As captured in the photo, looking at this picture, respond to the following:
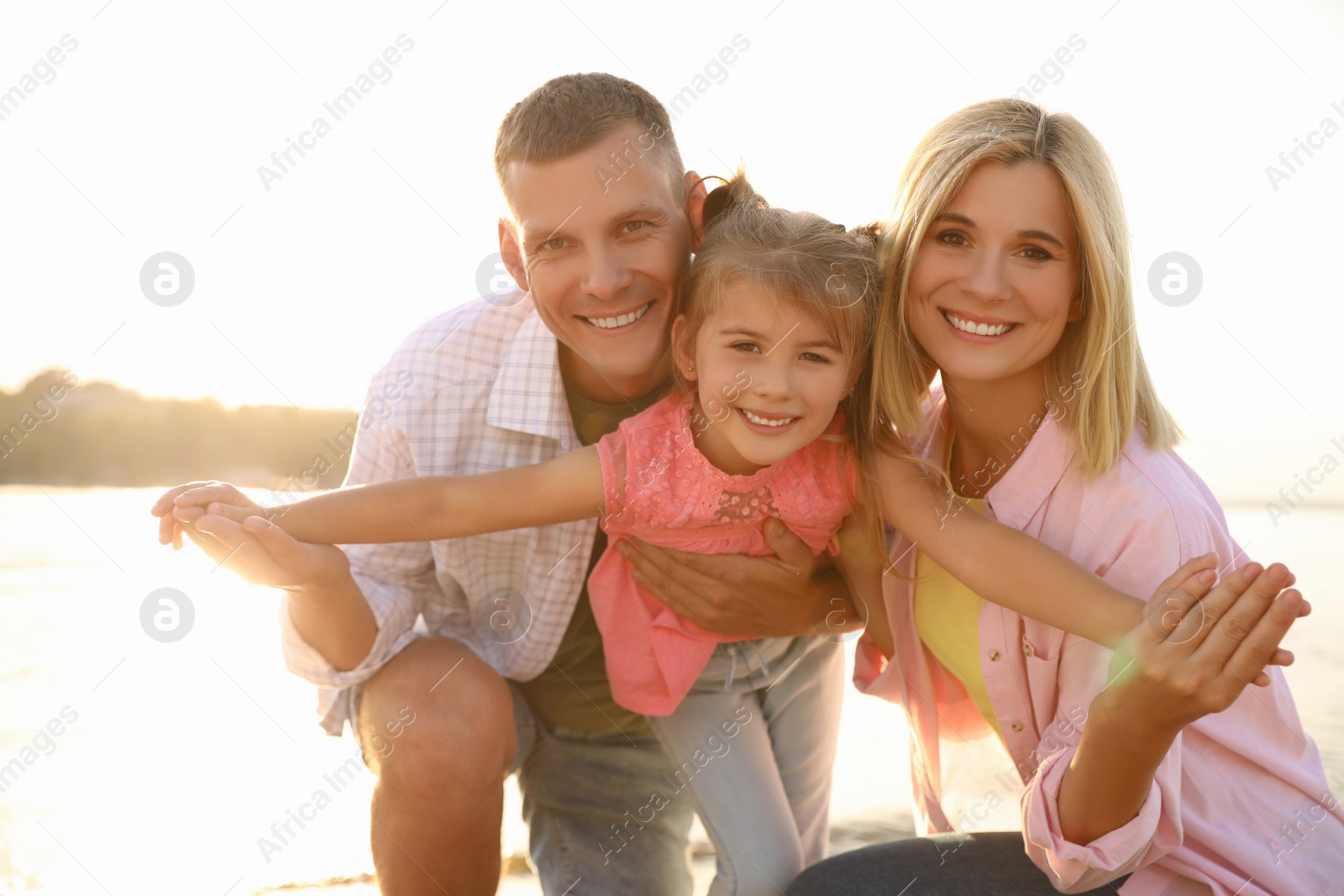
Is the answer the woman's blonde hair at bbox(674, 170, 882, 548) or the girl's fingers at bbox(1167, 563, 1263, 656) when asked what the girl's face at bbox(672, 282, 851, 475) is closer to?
the woman's blonde hair at bbox(674, 170, 882, 548)

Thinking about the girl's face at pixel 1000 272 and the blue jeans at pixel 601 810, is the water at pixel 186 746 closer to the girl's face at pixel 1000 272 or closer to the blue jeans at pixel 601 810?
the blue jeans at pixel 601 810

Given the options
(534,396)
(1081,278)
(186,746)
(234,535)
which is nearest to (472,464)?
(534,396)

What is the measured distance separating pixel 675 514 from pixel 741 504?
159 millimetres

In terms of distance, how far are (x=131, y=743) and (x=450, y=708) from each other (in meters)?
1.96

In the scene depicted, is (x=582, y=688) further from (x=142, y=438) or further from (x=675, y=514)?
(x=142, y=438)

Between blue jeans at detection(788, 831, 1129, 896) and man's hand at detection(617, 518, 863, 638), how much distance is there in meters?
0.56

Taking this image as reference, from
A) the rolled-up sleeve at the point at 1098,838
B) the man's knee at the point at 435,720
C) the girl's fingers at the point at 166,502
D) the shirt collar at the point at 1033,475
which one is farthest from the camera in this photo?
the man's knee at the point at 435,720

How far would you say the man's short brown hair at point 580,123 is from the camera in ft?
7.79

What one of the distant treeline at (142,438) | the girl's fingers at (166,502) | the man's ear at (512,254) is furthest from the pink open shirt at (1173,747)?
the distant treeline at (142,438)

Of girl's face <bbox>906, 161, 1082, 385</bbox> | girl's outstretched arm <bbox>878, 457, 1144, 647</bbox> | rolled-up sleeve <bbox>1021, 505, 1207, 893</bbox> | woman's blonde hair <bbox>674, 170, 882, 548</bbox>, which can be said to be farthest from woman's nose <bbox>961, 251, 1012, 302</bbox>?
rolled-up sleeve <bbox>1021, 505, 1207, 893</bbox>

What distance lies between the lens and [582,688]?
2814mm

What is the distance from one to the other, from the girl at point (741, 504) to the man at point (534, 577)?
11 centimetres

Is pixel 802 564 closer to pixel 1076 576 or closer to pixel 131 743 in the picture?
pixel 1076 576

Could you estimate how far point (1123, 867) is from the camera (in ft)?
6.12
